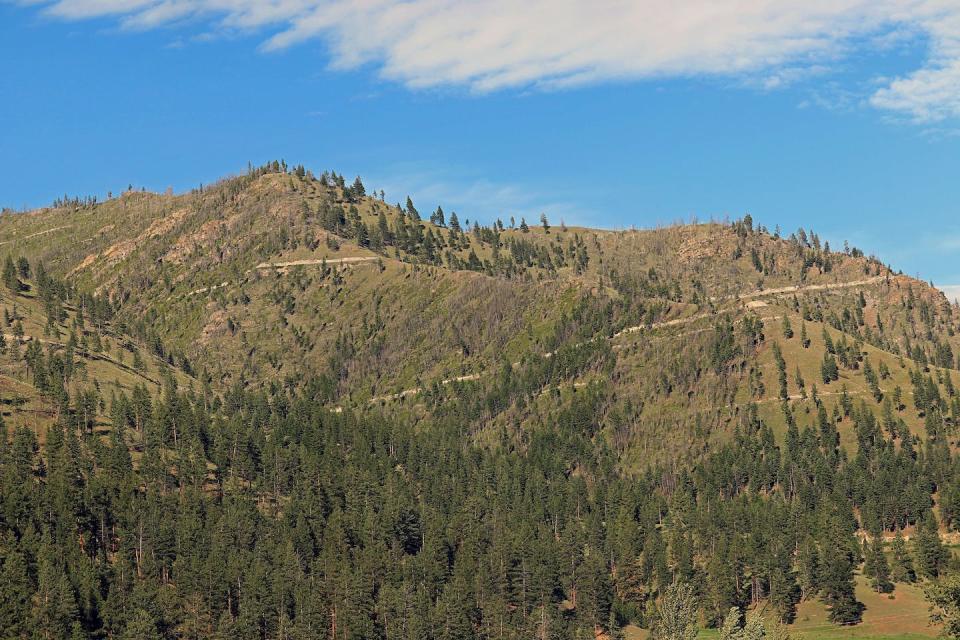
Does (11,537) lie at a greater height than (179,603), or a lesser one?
greater

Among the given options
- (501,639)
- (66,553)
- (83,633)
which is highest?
(66,553)

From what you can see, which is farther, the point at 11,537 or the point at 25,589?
the point at 11,537

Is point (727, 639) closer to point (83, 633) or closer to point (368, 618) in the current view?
point (368, 618)

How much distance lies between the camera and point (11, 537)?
196 meters

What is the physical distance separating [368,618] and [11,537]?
202ft

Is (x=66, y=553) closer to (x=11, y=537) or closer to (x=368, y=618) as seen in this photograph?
(x=11, y=537)

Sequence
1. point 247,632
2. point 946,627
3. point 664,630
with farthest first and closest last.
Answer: point 247,632, point 664,630, point 946,627

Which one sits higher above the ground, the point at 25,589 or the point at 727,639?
the point at 25,589

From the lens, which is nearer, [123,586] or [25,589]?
[25,589]

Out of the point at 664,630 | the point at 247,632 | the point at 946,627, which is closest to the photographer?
the point at 946,627

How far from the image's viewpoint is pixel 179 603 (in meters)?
194

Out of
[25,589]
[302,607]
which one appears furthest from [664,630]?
[25,589]

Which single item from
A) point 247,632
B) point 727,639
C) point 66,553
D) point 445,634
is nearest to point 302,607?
point 247,632

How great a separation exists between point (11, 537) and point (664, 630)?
4295 inches
